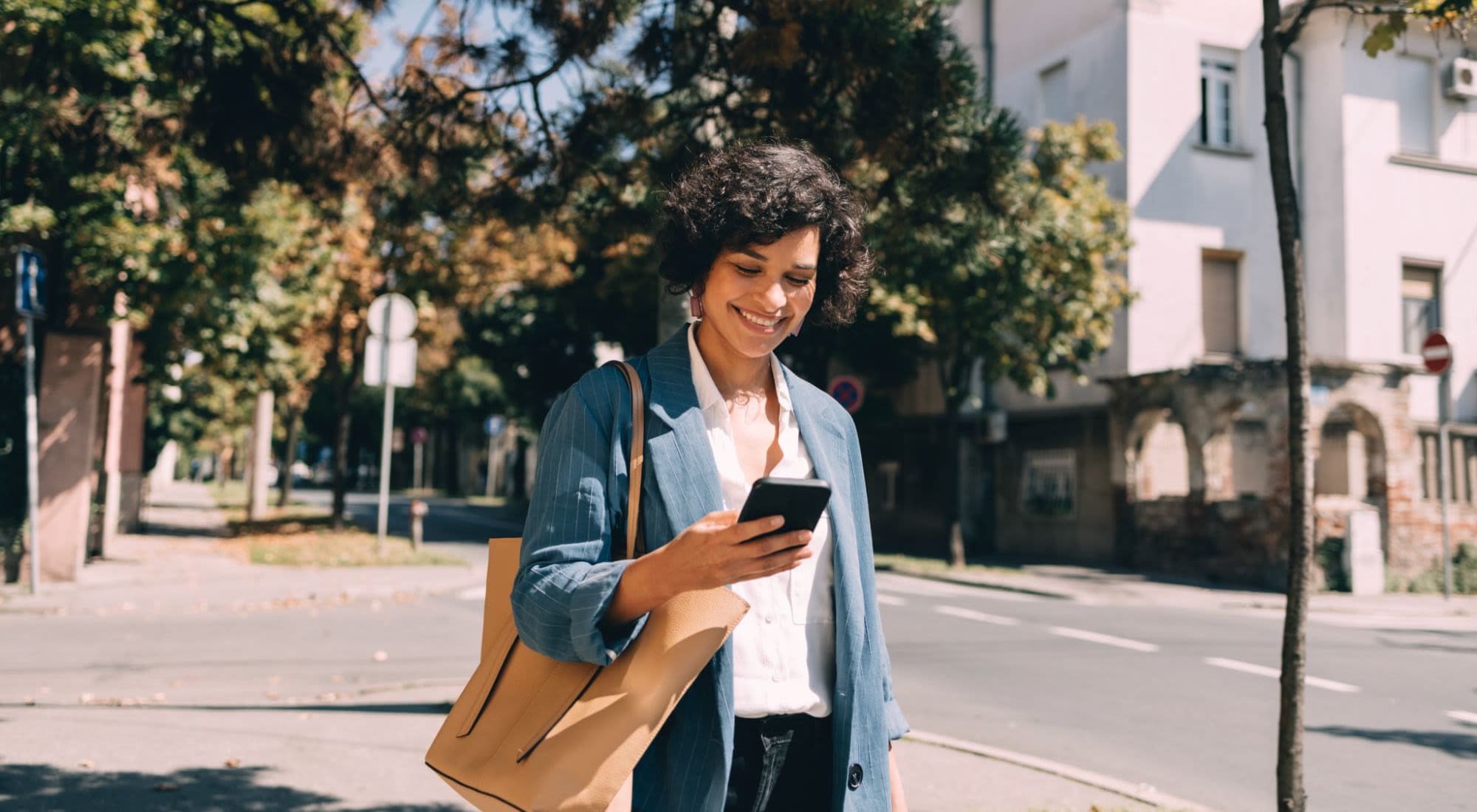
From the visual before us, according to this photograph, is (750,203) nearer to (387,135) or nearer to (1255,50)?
(387,135)

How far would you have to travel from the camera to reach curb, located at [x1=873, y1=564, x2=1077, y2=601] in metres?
16.5

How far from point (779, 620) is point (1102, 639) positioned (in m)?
10.0

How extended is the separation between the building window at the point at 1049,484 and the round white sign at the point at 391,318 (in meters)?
13.4

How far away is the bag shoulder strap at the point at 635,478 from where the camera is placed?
1847 mm

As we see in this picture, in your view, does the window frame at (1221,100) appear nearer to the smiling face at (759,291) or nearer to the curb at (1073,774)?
the curb at (1073,774)

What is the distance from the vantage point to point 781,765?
197 centimetres

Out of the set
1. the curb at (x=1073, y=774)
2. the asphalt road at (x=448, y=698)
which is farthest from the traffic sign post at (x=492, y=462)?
the curb at (x=1073, y=774)

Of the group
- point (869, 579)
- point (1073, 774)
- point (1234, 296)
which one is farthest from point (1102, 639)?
point (1234, 296)

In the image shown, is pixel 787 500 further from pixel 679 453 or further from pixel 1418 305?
pixel 1418 305

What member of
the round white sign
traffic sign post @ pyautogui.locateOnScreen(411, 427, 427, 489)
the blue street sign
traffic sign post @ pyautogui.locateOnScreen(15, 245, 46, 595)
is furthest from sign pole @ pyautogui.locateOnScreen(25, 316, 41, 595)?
traffic sign post @ pyautogui.locateOnScreen(411, 427, 427, 489)

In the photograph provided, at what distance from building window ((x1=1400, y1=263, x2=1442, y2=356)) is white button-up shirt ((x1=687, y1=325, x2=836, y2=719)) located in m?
22.8

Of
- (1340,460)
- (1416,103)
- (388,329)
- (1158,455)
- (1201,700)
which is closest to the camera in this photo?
(1201,700)

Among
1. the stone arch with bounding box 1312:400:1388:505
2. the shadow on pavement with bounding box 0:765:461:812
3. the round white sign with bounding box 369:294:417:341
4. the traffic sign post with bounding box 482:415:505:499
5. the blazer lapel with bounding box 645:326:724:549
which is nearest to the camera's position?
the blazer lapel with bounding box 645:326:724:549

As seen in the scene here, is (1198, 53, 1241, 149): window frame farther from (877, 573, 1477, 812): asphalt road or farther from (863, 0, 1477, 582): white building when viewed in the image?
(877, 573, 1477, 812): asphalt road
